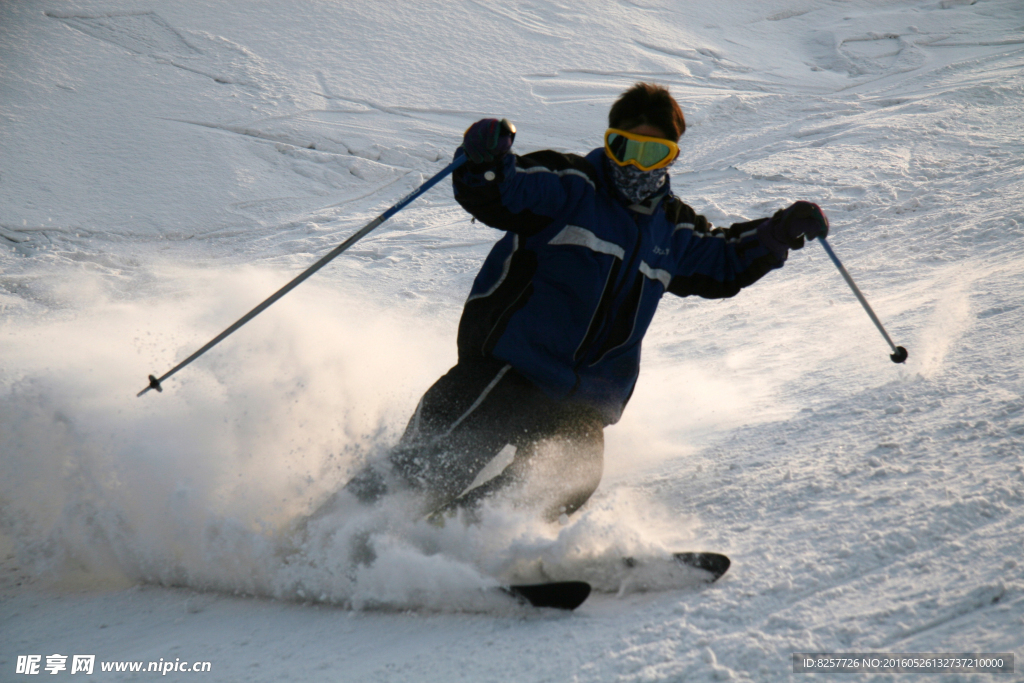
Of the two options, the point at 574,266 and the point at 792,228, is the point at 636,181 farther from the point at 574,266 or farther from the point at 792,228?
the point at 792,228

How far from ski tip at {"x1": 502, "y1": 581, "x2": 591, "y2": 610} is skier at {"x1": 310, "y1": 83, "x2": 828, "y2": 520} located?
0.37 meters

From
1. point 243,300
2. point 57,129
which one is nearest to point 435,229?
point 243,300

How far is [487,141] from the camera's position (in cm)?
216

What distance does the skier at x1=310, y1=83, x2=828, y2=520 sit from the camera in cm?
237

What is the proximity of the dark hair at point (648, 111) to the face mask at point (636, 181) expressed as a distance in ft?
0.44

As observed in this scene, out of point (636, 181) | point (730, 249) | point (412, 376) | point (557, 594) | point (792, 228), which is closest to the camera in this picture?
point (557, 594)

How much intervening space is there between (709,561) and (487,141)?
149 cm

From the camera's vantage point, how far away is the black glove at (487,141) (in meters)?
2.16

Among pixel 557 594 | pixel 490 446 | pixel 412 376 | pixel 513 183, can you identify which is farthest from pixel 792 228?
pixel 412 376

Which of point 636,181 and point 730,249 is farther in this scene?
point 730,249

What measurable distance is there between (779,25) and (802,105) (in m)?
4.13

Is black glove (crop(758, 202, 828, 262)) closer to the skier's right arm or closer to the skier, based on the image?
the skier

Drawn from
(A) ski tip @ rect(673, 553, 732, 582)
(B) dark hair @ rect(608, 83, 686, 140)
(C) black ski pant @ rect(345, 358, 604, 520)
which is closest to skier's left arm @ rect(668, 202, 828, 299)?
(B) dark hair @ rect(608, 83, 686, 140)

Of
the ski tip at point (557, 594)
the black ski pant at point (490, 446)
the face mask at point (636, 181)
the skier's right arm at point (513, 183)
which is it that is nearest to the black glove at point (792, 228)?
the face mask at point (636, 181)
